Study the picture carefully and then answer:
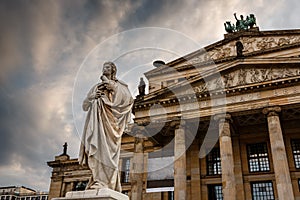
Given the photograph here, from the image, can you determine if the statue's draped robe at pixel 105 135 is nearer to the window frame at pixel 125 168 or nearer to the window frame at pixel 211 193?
the window frame at pixel 211 193

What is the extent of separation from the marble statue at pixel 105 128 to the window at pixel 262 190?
23289mm

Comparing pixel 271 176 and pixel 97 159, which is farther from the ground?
pixel 271 176

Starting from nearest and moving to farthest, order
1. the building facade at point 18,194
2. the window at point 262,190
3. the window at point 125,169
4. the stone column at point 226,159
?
the stone column at point 226,159 < the window at point 262,190 < the window at point 125,169 < the building facade at point 18,194

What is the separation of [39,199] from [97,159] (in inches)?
2307

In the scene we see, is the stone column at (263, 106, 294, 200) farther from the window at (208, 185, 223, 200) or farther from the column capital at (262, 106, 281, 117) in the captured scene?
the window at (208, 185, 223, 200)

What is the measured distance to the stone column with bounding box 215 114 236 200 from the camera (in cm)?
2024

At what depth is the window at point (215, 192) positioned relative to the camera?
26.2m

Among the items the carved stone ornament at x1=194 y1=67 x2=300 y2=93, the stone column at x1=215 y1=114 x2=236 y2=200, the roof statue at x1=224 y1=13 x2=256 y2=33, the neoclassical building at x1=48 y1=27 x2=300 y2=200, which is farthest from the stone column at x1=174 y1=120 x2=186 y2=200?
the roof statue at x1=224 y1=13 x2=256 y2=33

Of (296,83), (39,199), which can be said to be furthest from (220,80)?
(39,199)

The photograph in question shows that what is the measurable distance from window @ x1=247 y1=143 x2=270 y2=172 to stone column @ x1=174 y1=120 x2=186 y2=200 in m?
7.13

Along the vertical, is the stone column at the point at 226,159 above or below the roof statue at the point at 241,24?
below

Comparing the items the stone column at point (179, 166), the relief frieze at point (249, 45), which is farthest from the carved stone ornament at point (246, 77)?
the relief frieze at point (249, 45)

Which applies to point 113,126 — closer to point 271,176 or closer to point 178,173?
point 178,173

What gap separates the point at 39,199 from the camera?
5656 centimetres
